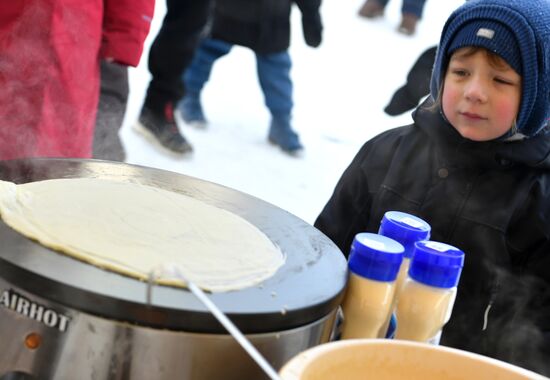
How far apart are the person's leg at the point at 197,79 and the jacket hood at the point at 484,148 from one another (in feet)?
9.51

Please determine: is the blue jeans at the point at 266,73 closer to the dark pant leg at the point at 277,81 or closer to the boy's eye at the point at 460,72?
the dark pant leg at the point at 277,81

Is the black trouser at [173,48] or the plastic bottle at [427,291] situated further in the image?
the black trouser at [173,48]

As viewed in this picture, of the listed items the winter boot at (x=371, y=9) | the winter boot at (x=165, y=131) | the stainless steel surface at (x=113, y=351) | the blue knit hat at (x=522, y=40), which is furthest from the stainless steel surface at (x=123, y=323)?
the winter boot at (x=371, y=9)

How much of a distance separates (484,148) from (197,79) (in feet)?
10.6

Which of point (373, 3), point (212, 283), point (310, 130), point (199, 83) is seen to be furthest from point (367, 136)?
point (212, 283)

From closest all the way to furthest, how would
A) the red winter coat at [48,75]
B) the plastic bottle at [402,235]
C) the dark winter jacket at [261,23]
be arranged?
1. the plastic bottle at [402,235]
2. the red winter coat at [48,75]
3. the dark winter jacket at [261,23]

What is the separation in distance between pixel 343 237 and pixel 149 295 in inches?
39.2

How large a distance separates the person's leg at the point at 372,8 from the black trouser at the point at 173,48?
4.20 meters

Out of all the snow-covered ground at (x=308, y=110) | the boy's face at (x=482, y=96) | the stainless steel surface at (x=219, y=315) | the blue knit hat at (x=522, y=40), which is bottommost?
the snow-covered ground at (x=308, y=110)

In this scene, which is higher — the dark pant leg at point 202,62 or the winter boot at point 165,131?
the dark pant leg at point 202,62

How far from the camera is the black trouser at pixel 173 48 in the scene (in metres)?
4.11

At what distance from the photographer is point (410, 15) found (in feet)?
25.5

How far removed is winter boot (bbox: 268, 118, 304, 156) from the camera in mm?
4797

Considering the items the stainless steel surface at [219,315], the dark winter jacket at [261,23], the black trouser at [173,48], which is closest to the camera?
the stainless steel surface at [219,315]
